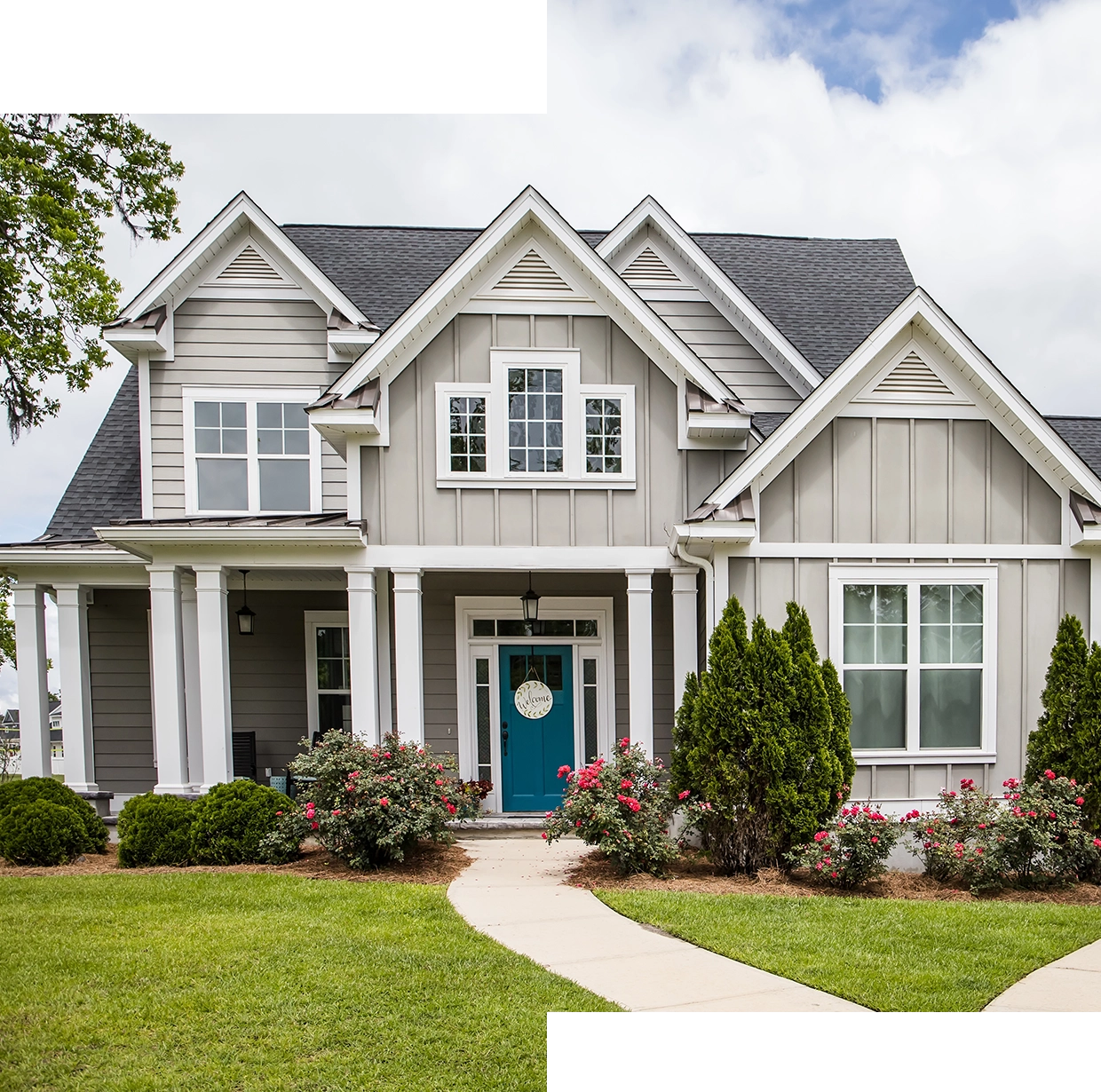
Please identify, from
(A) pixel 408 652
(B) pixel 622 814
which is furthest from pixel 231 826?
(B) pixel 622 814

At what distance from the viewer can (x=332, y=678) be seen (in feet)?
41.2

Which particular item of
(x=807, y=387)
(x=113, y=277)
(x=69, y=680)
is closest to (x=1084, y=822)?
(x=807, y=387)

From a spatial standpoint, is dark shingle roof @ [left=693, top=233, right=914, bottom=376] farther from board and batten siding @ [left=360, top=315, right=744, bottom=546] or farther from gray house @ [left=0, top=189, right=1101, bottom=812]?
board and batten siding @ [left=360, top=315, right=744, bottom=546]

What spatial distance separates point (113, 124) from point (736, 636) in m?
13.7

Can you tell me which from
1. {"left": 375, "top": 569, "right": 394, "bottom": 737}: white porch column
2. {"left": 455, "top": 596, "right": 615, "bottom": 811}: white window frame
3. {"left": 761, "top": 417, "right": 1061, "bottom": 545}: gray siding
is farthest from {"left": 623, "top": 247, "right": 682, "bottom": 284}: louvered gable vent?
{"left": 375, "top": 569, "right": 394, "bottom": 737}: white porch column

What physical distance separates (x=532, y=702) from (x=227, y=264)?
22.8 ft

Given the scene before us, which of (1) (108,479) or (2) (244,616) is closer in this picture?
(2) (244,616)

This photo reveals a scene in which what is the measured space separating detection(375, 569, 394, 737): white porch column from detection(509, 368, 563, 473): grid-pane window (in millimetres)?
2149

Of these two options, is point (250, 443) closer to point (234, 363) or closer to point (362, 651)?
point (234, 363)

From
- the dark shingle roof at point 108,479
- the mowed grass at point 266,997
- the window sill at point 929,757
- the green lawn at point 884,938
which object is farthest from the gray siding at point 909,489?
the dark shingle roof at point 108,479

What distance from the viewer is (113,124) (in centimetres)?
1500

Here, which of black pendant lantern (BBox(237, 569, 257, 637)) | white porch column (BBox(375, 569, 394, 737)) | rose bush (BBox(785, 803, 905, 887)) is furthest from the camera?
black pendant lantern (BBox(237, 569, 257, 637))

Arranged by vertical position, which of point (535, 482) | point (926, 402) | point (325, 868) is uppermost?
point (926, 402)

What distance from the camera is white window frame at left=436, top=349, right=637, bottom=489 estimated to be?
10.1 m
